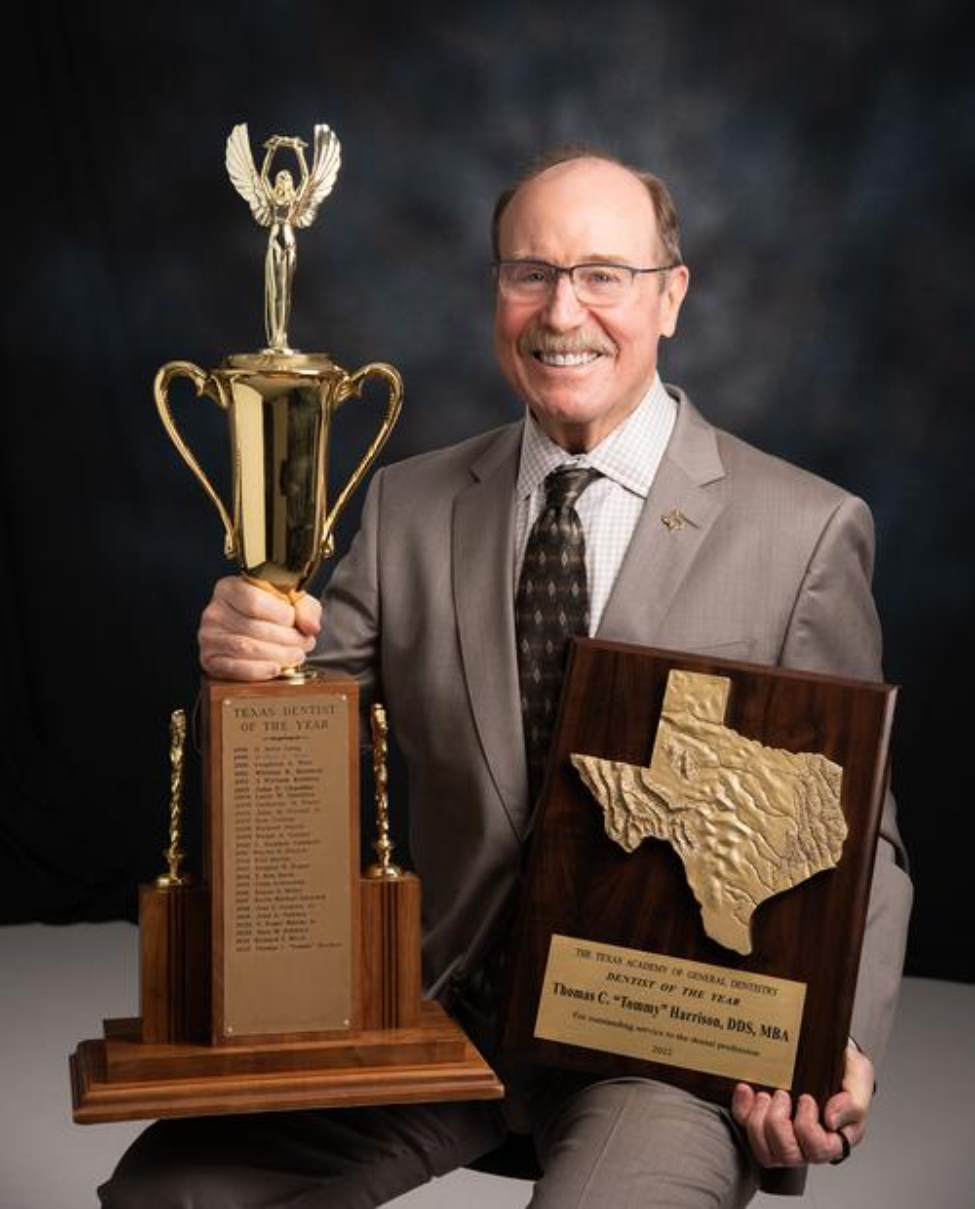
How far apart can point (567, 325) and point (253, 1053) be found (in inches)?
38.2

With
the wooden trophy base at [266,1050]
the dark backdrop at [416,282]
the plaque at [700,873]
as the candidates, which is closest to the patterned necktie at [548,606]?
the plaque at [700,873]

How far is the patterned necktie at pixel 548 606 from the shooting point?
2391 millimetres

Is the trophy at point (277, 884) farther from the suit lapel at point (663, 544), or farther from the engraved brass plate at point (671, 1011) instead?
the suit lapel at point (663, 544)

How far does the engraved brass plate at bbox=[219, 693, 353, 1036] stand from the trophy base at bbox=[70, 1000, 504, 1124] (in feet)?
0.12

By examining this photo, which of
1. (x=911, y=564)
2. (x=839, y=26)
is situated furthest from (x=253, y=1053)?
(x=839, y=26)

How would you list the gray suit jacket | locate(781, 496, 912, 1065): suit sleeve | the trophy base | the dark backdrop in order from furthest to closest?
the dark backdrop, the gray suit jacket, locate(781, 496, 912, 1065): suit sleeve, the trophy base

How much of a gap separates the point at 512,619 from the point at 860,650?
440 mm

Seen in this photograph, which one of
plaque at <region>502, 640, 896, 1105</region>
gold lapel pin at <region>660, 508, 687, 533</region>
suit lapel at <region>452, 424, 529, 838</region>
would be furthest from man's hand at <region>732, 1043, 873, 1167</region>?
gold lapel pin at <region>660, 508, 687, 533</region>

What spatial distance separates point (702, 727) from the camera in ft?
6.90

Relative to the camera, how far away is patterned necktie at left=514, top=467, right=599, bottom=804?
2391 mm

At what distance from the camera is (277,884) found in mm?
2084

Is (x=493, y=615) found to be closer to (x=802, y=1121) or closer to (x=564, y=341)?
(x=564, y=341)

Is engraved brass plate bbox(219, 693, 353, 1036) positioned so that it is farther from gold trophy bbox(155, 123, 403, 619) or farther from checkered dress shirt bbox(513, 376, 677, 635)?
checkered dress shirt bbox(513, 376, 677, 635)

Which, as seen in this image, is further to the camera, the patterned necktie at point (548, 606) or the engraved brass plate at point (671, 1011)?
the patterned necktie at point (548, 606)
